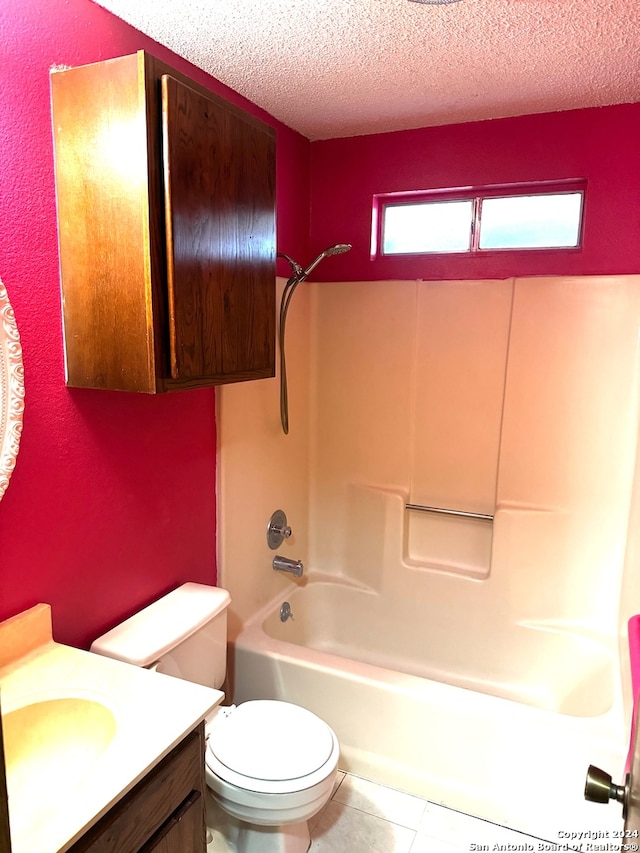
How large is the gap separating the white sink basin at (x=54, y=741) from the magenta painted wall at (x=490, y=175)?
6.66 ft

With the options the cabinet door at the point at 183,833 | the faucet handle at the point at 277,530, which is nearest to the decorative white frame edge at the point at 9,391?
the cabinet door at the point at 183,833

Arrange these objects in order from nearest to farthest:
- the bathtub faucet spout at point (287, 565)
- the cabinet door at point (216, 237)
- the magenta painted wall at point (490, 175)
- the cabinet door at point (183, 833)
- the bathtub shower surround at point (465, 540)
Result: the cabinet door at point (183, 833) → the cabinet door at point (216, 237) → the bathtub shower surround at point (465, 540) → the magenta painted wall at point (490, 175) → the bathtub faucet spout at point (287, 565)

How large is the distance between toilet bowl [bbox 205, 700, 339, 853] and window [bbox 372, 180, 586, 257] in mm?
1911

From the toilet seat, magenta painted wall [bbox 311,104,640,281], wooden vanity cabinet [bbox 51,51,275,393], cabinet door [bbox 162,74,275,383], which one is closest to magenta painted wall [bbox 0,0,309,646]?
wooden vanity cabinet [bbox 51,51,275,393]

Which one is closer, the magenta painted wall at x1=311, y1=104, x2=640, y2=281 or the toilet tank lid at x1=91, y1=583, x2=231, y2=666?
the toilet tank lid at x1=91, y1=583, x2=231, y2=666

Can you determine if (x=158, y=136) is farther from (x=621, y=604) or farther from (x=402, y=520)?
(x=621, y=604)

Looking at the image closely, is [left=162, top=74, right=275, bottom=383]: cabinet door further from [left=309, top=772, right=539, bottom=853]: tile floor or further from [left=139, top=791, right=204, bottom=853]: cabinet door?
[left=309, top=772, right=539, bottom=853]: tile floor

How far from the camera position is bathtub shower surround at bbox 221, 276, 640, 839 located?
6.31 ft

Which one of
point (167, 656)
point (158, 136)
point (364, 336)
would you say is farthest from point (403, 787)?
point (158, 136)

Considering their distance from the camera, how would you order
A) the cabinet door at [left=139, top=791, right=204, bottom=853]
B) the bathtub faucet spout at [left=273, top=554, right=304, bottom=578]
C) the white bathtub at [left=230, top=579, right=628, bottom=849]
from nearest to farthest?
the cabinet door at [left=139, top=791, right=204, bottom=853] → the white bathtub at [left=230, top=579, right=628, bottom=849] → the bathtub faucet spout at [left=273, top=554, right=304, bottom=578]

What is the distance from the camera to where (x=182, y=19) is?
156 cm

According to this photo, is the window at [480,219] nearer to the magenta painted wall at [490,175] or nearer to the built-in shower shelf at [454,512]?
the magenta painted wall at [490,175]

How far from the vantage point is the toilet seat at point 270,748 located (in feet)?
4.91

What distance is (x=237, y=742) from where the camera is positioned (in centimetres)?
162
